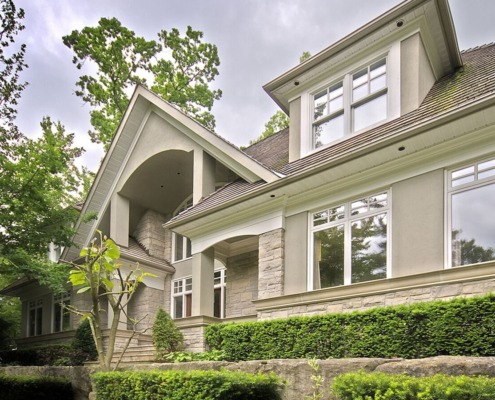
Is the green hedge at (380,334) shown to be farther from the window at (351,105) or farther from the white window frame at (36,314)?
the white window frame at (36,314)

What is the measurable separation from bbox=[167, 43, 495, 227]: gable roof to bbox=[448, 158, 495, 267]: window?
3.41 ft

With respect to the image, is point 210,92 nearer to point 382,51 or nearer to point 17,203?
point 17,203

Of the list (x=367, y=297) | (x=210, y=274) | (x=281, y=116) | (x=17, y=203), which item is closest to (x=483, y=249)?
(x=367, y=297)

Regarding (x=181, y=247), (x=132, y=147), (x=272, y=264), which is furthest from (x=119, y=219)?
(x=272, y=264)

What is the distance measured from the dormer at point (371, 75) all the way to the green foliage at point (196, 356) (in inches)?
186

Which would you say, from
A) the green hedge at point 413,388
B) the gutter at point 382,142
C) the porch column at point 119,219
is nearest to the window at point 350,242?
the gutter at point 382,142

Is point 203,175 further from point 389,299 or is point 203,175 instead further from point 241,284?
point 389,299

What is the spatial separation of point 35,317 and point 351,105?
16.2m

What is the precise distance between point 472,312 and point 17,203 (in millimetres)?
11071

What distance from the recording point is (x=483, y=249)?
6.62 m

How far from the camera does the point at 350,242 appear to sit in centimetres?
823

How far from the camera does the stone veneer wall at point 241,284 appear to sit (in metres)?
12.3

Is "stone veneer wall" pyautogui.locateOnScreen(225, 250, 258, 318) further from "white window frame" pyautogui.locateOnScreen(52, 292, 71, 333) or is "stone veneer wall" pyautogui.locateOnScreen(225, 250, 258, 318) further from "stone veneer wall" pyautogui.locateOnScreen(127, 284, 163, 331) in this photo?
"white window frame" pyautogui.locateOnScreen(52, 292, 71, 333)

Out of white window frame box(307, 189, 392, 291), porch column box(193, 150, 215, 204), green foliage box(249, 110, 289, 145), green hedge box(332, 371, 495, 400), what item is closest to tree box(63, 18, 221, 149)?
green foliage box(249, 110, 289, 145)
